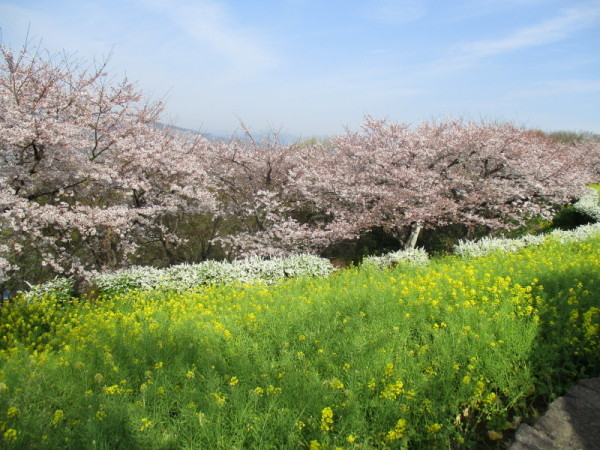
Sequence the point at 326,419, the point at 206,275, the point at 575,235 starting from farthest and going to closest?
the point at 575,235, the point at 206,275, the point at 326,419

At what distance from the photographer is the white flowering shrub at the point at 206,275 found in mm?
9828

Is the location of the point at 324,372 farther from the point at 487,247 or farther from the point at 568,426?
the point at 487,247

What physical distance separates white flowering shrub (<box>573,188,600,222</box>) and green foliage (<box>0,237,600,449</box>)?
12.1 metres

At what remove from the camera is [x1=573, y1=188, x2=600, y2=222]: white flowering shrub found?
15664 mm

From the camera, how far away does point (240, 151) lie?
546 inches

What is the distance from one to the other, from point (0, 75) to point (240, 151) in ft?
22.0

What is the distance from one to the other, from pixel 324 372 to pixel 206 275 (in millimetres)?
6656

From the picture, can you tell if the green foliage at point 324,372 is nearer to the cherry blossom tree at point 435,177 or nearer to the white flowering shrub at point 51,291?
the white flowering shrub at point 51,291

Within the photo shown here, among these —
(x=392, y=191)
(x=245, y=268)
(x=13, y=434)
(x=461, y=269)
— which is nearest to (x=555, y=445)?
(x=13, y=434)

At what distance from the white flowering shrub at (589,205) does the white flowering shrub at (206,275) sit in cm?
1192

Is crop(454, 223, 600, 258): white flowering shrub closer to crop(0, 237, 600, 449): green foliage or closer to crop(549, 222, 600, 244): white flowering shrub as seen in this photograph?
crop(549, 222, 600, 244): white flowering shrub

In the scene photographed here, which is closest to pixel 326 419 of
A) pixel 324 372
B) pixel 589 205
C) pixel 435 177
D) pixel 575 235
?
pixel 324 372

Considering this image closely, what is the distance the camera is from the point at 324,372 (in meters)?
3.86

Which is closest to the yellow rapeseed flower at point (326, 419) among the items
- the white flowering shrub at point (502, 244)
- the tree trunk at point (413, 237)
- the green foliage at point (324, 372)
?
the green foliage at point (324, 372)
